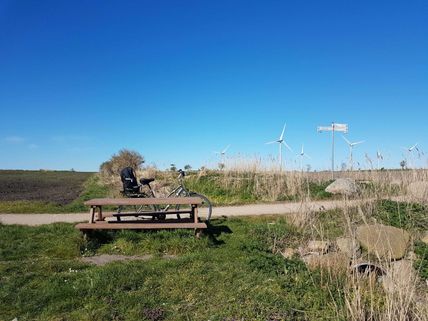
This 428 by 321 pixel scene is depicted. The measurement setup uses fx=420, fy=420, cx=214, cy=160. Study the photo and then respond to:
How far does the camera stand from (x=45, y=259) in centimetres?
787

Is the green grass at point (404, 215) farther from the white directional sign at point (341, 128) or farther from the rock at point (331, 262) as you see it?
the white directional sign at point (341, 128)

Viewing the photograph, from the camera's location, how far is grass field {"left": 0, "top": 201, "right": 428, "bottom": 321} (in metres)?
5.24

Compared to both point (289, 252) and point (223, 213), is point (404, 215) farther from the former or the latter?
point (223, 213)

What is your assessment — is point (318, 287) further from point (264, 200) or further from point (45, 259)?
point (264, 200)

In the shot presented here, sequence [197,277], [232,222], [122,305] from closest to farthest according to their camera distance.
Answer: [122,305], [197,277], [232,222]

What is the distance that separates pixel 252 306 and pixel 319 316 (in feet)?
2.73

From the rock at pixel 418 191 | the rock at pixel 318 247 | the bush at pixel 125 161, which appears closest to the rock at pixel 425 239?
the rock at pixel 418 191

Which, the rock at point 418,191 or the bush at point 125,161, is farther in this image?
the bush at point 125,161

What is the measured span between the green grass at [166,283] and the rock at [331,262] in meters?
0.17

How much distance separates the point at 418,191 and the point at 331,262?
6767 mm

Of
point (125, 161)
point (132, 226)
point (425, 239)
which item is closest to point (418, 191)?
point (425, 239)

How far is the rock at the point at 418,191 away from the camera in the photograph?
441 inches

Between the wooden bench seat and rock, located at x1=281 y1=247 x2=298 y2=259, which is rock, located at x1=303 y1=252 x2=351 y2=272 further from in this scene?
the wooden bench seat

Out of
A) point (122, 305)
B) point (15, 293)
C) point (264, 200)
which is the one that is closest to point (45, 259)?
point (15, 293)
